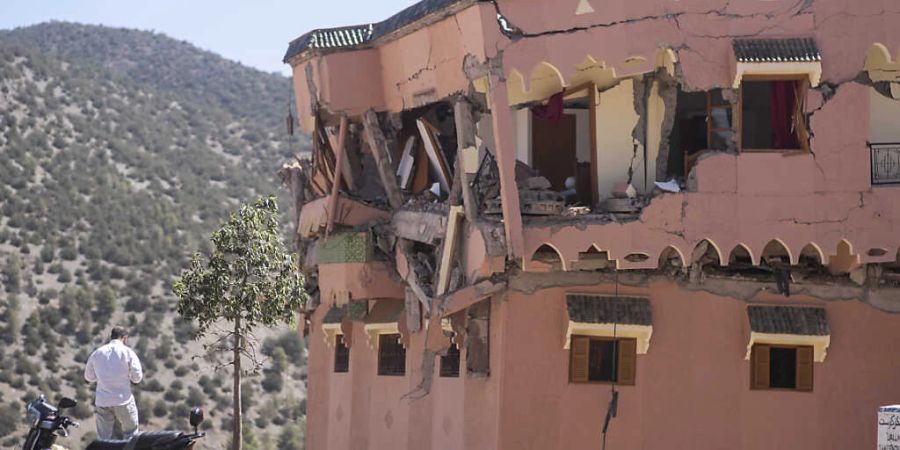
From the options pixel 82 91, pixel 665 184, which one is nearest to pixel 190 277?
pixel 665 184

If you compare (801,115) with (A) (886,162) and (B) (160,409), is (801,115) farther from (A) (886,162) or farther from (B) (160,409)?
(B) (160,409)

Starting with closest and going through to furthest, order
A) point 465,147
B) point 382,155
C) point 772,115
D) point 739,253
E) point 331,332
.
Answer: point 739,253, point 772,115, point 465,147, point 382,155, point 331,332

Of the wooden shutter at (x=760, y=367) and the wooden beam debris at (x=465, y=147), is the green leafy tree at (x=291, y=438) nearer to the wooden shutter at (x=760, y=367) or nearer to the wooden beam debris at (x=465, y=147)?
the wooden beam debris at (x=465, y=147)

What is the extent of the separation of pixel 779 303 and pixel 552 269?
10.5ft

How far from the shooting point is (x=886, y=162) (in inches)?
886

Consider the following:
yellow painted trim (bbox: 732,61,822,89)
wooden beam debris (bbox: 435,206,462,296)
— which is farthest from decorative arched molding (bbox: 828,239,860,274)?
wooden beam debris (bbox: 435,206,462,296)

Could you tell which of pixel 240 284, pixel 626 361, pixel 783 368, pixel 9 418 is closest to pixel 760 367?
pixel 783 368

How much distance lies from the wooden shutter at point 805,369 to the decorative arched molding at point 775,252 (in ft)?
4.17

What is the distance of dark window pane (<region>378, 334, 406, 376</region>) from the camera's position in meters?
26.9

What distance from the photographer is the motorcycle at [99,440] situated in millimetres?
17516

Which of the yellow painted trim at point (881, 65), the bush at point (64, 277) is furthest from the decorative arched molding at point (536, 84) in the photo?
the bush at point (64, 277)

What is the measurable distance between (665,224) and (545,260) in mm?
1745

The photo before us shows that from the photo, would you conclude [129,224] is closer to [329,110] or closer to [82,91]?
[82,91]

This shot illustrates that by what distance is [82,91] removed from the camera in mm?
74875
